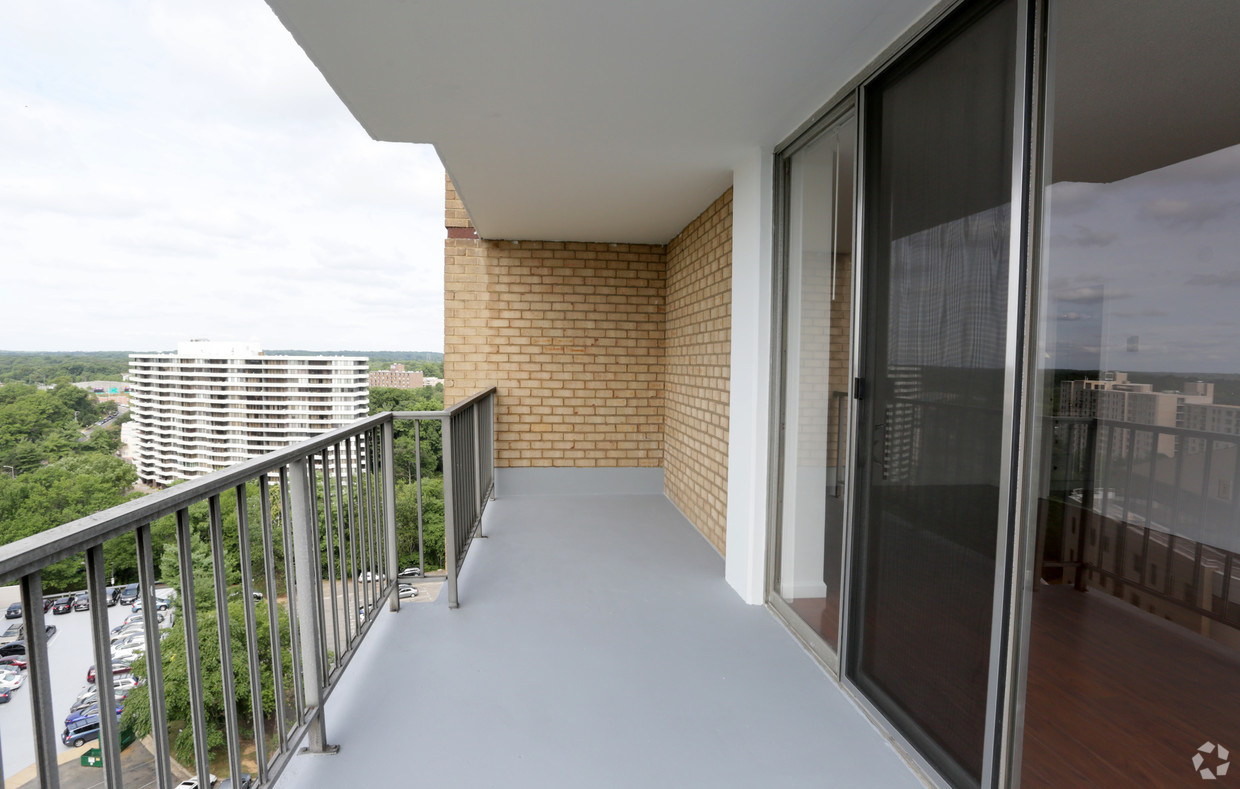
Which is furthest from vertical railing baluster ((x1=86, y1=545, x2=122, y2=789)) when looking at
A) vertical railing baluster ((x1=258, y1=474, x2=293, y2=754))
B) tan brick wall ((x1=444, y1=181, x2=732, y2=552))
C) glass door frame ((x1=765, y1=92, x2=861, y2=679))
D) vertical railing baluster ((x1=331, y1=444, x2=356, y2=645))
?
tan brick wall ((x1=444, y1=181, x2=732, y2=552))

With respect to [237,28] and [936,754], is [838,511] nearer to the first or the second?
[936,754]

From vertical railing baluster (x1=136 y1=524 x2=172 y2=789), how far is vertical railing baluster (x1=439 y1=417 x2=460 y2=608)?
1.96 meters

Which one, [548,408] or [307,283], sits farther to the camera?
[307,283]

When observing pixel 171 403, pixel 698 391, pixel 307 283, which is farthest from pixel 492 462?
pixel 307 283

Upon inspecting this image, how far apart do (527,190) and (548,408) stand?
2.42 m

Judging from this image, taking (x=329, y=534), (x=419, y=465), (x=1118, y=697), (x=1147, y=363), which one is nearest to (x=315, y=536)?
(x=329, y=534)

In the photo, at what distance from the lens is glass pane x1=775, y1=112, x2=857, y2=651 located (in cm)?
255

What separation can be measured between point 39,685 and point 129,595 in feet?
0.86

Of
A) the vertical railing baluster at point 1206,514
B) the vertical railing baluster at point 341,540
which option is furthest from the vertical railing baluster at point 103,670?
the vertical railing baluster at point 1206,514

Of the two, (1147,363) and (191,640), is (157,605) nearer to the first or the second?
(191,640)

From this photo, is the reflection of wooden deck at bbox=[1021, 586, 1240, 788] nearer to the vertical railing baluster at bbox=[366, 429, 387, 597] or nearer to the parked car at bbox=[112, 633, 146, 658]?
the parked car at bbox=[112, 633, 146, 658]

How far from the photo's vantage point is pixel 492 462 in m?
5.64

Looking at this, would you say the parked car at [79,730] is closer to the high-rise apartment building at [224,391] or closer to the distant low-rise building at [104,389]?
the high-rise apartment building at [224,391]

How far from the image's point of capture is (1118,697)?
6.59ft
